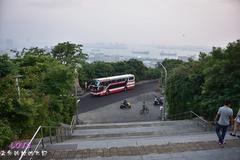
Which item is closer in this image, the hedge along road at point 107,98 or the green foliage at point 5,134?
the green foliage at point 5,134

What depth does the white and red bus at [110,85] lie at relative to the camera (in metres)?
35.5

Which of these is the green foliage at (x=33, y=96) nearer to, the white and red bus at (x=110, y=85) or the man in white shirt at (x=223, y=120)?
the man in white shirt at (x=223, y=120)

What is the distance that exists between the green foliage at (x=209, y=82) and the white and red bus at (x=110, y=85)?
15853 mm

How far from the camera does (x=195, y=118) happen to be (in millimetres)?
17156

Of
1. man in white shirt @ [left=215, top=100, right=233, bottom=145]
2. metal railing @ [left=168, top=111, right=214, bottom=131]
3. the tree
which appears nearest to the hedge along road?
the tree

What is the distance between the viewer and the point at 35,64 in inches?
762

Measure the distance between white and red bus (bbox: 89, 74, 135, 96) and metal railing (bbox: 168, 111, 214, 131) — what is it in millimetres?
14427

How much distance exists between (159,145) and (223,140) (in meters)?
1.70

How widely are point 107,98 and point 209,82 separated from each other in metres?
21.3

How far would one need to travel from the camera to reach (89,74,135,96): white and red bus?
3550cm

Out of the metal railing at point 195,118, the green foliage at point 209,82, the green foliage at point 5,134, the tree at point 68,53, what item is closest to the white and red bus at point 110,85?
the tree at point 68,53

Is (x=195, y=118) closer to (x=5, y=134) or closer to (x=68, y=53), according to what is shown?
(x=5, y=134)

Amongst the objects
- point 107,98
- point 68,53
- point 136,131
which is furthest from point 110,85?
point 136,131

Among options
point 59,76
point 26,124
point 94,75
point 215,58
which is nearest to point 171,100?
point 215,58
